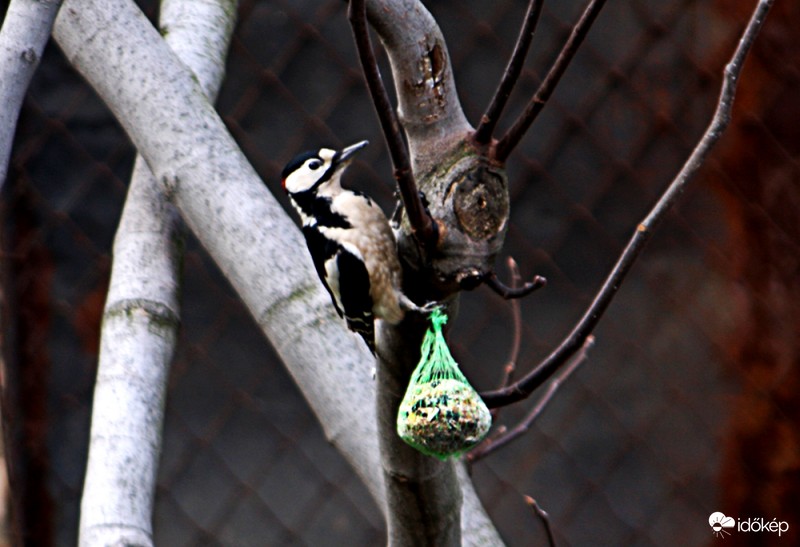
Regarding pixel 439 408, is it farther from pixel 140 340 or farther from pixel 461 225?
pixel 140 340

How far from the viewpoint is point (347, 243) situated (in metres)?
1.38

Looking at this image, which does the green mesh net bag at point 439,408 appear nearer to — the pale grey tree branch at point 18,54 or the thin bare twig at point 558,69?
the thin bare twig at point 558,69

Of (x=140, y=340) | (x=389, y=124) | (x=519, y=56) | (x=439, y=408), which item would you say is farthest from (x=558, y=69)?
(x=140, y=340)

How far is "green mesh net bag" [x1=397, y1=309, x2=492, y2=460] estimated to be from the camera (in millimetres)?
1065

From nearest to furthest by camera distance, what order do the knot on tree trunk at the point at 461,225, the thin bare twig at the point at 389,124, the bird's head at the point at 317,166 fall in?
the thin bare twig at the point at 389,124 → the knot on tree trunk at the point at 461,225 → the bird's head at the point at 317,166

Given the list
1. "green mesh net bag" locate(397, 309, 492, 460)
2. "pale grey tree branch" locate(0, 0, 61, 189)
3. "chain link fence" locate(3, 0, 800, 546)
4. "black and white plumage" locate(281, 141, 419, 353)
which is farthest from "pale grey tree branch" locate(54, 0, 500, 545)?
"chain link fence" locate(3, 0, 800, 546)

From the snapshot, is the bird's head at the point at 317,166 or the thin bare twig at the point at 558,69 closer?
the thin bare twig at the point at 558,69

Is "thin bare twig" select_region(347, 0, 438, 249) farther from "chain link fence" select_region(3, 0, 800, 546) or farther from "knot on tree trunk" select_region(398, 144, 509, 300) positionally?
"chain link fence" select_region(3, 0, 800, 546)

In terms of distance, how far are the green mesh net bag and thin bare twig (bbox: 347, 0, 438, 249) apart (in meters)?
0.11

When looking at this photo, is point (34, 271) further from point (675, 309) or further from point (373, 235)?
point (675, 309)

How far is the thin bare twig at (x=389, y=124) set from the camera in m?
0.92

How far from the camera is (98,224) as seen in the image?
2.30 meters

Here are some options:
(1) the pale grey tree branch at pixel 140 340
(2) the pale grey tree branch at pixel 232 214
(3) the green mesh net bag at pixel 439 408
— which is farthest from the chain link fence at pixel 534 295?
(3) the green mesh net bag at pixel 439 408

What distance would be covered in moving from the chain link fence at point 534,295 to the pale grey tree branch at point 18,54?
3.92 ft
